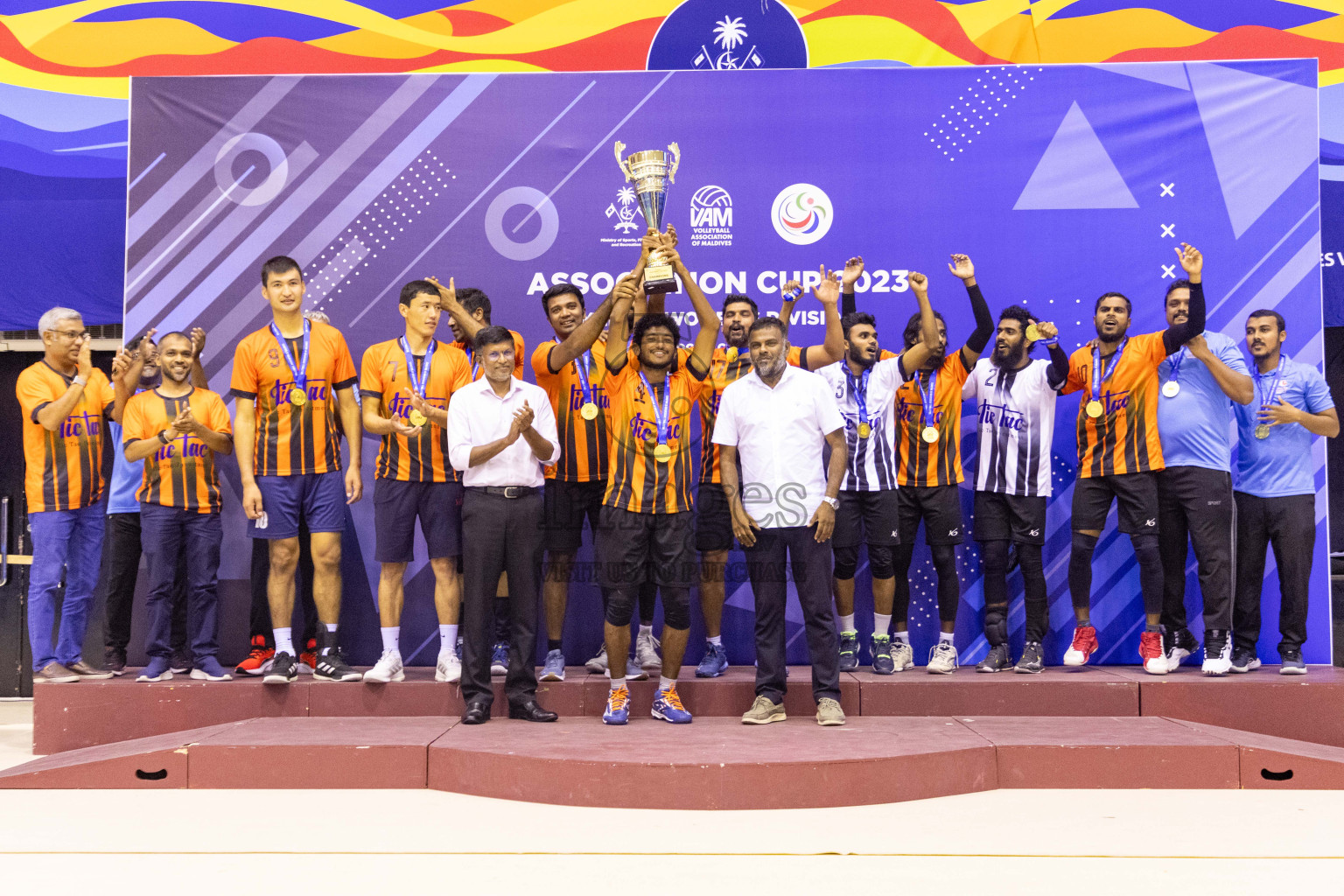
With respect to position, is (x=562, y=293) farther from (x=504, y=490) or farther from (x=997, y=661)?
(x=997, y=661)

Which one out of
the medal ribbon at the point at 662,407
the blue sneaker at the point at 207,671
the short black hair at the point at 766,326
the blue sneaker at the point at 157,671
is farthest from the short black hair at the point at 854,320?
the blue sneaker at the point at 157,671

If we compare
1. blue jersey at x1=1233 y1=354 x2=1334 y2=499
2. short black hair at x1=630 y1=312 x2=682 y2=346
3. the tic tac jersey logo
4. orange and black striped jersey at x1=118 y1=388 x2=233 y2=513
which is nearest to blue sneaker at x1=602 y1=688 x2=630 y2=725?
short black hair at x1=630 y1=312 x2=682 y2=346

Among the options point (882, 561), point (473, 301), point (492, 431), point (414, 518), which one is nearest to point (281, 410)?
point (414, 518)

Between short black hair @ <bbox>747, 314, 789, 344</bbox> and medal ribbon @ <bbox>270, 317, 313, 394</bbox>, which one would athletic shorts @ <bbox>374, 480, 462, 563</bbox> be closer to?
medal ribbon @ <bbox>270, 317, 313, 394</bbox>

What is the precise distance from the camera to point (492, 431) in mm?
4250

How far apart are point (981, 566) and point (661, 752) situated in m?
2.39

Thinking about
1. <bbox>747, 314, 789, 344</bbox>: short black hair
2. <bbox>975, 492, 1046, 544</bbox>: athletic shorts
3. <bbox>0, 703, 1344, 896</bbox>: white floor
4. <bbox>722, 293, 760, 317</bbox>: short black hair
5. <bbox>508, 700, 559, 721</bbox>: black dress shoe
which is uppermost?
<bbox>722, 293, 760, 317</bbox>: short black hair

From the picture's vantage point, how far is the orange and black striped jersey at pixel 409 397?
468 centimetres

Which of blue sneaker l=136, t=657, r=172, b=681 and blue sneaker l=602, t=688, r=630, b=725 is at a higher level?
blue sneaker l=136, t=657, r=172, b=681

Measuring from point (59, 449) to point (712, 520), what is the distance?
3.30 metres

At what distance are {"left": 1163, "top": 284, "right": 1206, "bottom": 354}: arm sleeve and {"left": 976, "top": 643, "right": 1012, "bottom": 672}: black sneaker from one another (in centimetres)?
165

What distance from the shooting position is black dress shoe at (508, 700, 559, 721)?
4324 mm

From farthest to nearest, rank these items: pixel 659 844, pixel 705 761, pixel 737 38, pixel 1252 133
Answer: pixel 737 38, pixel 1252 133, pixel 705 761, pixel 659 844

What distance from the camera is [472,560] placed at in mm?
4277
